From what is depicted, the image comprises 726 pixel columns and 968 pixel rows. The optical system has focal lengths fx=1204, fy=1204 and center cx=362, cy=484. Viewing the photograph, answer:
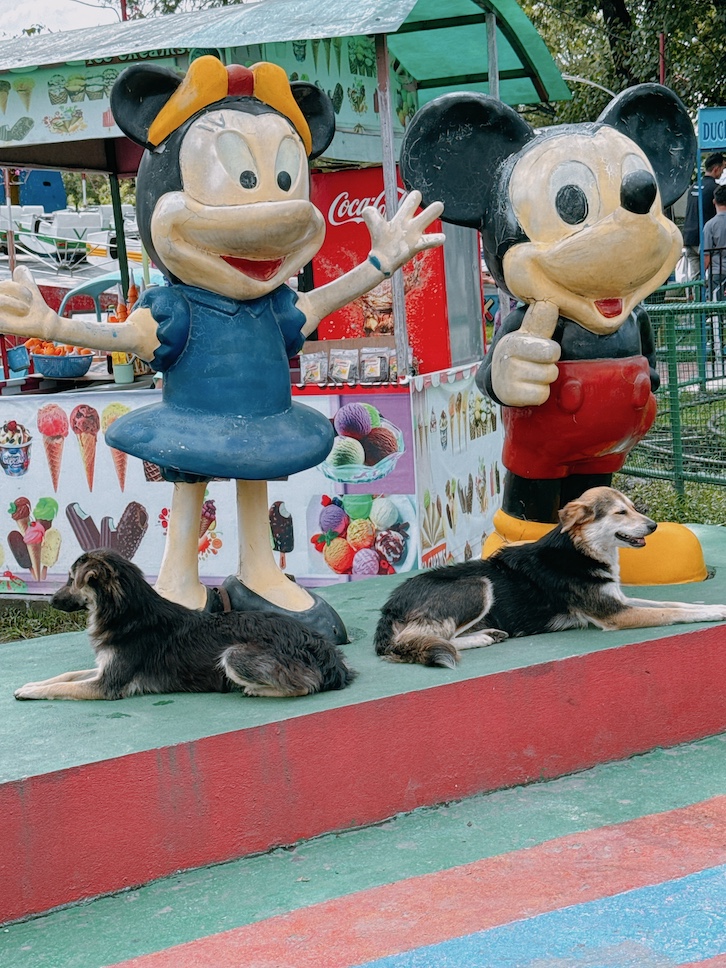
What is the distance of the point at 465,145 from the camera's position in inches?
172

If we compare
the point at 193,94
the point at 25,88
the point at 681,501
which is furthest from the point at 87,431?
Answer: the point at 681,501

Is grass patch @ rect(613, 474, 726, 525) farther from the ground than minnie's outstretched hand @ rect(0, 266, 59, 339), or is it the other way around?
minnie's outstretched hand @ rect(0, 266, 59, 339)

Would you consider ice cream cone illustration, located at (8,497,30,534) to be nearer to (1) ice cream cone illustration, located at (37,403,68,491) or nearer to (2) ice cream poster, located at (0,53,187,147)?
(1) ice cream cone illustration, located at (37,403,68,491)

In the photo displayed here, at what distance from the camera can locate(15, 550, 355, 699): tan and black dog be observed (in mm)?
3520

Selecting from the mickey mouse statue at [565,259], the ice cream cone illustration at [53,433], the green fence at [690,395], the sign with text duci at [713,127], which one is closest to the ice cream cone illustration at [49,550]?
the ice cream cone illustration at [53,433]

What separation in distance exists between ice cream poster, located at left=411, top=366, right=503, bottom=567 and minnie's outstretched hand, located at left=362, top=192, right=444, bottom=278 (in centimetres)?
177

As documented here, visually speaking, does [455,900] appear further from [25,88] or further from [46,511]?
[25,88]

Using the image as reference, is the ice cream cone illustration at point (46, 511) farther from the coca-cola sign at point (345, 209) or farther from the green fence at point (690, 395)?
the green fence at point (690, 395)

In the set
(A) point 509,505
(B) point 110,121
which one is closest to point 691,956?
(A) point 509,505

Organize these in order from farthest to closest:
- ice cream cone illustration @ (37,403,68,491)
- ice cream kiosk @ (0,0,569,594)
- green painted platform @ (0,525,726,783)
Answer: ice cream cone illustration @ (37,403,68,491), ice cream kiosk @ (0,0,569,594), green painted platform @ (0,525,726,783)

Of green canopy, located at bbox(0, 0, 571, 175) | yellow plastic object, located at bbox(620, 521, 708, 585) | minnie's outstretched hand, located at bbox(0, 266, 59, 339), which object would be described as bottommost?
yellow plastic object, located at bbox(620, 521, 708, 585)

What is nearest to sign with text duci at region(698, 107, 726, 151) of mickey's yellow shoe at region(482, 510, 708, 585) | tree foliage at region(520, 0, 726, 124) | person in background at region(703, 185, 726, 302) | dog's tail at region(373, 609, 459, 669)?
person in background at region(703, 185, 726, 302)

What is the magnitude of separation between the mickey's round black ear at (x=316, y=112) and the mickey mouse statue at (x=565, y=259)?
31 cm

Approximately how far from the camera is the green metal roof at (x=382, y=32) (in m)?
5.64
